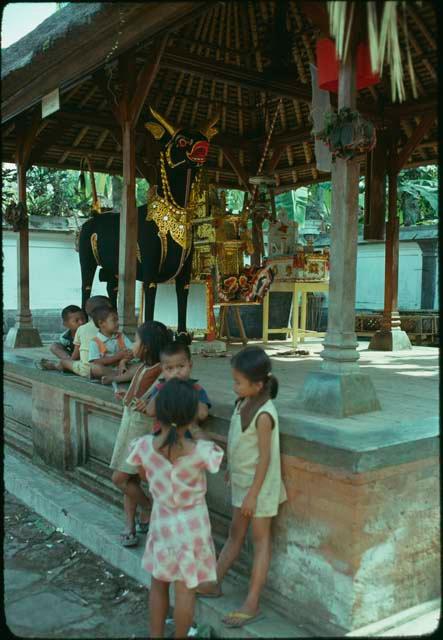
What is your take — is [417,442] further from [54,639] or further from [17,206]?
[17,206]

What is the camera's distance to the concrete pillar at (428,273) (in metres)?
11.8

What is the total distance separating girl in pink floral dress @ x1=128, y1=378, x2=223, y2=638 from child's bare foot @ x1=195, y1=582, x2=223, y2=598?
29cm

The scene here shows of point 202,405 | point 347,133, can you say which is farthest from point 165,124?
point 202,405

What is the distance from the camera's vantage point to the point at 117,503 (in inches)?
164

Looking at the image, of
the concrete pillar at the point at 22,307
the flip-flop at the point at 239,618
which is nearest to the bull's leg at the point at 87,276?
the concrete pillar at the point at 22,307

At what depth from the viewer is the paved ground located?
3.04 meters

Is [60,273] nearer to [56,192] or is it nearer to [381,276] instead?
[381,276]

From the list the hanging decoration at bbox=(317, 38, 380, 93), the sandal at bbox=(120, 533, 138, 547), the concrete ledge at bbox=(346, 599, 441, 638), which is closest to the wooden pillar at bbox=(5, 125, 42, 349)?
the sandal at bbox=(120, 533, 138, 547)

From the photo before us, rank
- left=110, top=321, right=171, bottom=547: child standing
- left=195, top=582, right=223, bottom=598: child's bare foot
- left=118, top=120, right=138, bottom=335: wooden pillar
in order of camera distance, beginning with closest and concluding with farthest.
Result: left=195, top=582, right=223, bottom=598: child's bare foot < left=110, top=321, right=171, bottom=547: child standing < left=118, top=120, right=138, bottom=335: wooden pillar

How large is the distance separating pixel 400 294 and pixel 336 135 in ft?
32.7

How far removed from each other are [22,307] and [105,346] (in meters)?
3.09

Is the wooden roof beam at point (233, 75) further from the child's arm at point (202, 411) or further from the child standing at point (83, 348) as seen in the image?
the child's arm at point (202, 411)

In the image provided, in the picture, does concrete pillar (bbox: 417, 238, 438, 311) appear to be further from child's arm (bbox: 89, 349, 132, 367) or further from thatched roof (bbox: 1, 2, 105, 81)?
thatched roof (bbox: 1, 2, 105, 81)

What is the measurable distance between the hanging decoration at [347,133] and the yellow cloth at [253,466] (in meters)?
1.31
